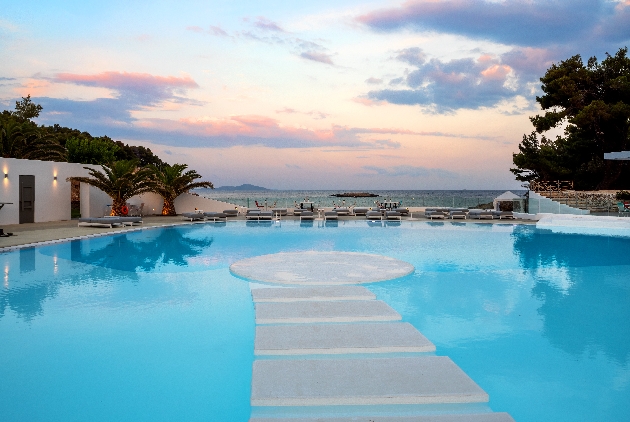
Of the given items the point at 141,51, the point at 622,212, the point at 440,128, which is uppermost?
the point at 141,51

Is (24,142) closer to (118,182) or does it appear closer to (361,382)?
(118,182)

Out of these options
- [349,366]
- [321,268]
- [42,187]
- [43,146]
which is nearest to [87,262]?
[321,268]

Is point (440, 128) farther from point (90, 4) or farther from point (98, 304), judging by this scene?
point (98, 304)

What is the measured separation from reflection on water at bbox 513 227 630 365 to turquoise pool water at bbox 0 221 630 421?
3 cm

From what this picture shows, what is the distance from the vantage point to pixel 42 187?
18.1m

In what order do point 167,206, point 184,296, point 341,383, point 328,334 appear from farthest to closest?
point 167,206
point 184,296
point 328,334
point 341,383

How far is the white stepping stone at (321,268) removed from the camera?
813 centimetres

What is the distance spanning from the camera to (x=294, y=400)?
11.6 feet

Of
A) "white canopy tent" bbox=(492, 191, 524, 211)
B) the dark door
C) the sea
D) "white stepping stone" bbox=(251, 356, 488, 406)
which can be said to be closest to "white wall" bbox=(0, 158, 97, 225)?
the dark door

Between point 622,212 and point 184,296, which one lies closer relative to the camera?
point 184,296

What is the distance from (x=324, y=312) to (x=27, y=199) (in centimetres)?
1585

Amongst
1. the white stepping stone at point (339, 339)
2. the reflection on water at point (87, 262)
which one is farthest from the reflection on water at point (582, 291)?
the reflection on water at point (87, 262)

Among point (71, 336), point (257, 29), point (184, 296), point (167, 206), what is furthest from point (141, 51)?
point (71, 336)

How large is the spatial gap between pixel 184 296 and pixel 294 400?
4159 mm
